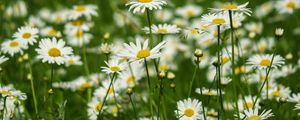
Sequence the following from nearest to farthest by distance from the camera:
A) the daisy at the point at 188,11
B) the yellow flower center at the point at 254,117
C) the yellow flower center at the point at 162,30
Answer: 1. the yellow flower center at the point at 254,117
2. the yellow flower center at the point at 162,30
3. the daisy at the point at 188,11

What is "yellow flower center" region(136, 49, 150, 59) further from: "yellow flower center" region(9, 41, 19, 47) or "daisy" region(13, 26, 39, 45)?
"yellow flower center" region(9, 41, 19, 47)

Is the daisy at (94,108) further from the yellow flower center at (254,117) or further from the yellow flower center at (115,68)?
the yellow flower center at (254,117)

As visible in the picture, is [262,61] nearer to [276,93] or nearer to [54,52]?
[276,93]

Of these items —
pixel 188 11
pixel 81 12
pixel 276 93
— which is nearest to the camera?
pixel 276 93

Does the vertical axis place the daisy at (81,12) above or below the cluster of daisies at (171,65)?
above

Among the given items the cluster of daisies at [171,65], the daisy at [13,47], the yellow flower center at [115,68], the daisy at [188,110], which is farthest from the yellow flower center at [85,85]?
the daisy at [188,110]

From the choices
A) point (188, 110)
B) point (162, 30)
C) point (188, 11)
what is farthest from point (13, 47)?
point (188, 11)

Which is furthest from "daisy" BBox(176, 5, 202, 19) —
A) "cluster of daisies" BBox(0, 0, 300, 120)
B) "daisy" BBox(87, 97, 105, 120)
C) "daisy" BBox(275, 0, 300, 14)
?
"daisy" BBox(87, 97, 105, 120)

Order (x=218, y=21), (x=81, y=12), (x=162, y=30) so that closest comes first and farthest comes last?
1. (x=218, y=21)
2. (x=162, y=30)
3. (x=81, y=12)
